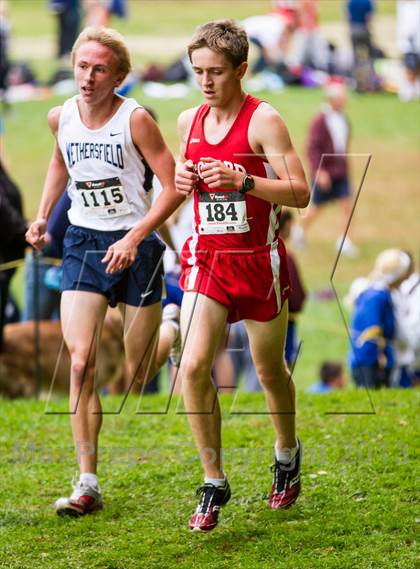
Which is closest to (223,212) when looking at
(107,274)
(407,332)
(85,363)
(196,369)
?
(196,369)

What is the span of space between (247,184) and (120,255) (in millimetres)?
772

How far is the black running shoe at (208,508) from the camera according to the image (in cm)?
566

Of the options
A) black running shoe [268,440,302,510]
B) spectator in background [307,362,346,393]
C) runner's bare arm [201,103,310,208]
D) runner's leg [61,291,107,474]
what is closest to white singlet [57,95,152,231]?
runner's leg [61,291,107,474]

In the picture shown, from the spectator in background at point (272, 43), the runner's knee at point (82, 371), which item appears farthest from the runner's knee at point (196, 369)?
the spectator in background at point (272, 43)

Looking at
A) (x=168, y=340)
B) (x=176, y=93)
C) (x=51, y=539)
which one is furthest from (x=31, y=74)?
(x=51, y=539)

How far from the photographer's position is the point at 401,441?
6.95m

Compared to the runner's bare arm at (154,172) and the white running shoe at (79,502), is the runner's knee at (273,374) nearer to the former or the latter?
the runner's bare arm at (154,172)

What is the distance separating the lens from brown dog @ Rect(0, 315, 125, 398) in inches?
359

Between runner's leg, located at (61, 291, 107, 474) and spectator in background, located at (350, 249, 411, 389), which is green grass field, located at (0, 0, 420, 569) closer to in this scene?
runner's leg, located at (61, 291, 107, 474)

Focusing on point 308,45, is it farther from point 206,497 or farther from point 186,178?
point 206,497

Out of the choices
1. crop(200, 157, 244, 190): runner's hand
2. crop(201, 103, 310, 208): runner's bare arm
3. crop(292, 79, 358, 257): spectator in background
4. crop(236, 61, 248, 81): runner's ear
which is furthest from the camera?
crop(292, 79, 358, 257): spectator in background

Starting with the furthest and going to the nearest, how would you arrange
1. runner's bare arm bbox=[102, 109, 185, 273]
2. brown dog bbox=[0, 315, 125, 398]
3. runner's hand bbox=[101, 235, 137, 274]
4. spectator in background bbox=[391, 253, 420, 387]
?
spectator in background bbox=[391, 253, 420, 387] < brown dog bbox=[0, 315, 125, 398] < runner's bare arm bbox=[102, 109, 185, 273] < runner's hand bbox=[101, 235, 137, 274]

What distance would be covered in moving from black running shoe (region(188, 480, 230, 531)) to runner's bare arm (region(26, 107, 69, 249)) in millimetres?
1428

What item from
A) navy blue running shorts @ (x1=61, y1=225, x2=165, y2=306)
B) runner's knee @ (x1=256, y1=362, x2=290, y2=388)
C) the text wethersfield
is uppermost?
the text wethersfield
